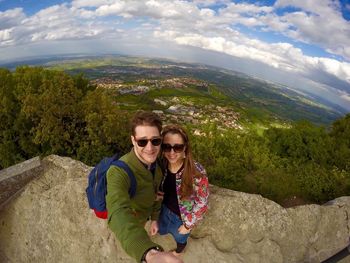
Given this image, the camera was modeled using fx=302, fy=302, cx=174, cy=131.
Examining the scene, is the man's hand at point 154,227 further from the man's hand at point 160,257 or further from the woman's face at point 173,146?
the man's hand at point 160,257

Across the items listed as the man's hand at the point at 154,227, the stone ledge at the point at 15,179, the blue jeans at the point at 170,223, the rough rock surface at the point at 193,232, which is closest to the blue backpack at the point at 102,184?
the blue jeans at the point at 170,223

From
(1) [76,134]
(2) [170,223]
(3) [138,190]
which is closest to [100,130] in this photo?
(1) [76,134]

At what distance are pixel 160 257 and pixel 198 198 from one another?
2.59 meters

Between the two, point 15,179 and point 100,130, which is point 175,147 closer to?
point 15,179

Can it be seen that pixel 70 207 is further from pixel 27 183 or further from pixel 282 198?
pixel 282 198

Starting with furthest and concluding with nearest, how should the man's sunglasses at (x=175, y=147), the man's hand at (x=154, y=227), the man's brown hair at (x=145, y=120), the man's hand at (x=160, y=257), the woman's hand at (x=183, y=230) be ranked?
the man's hand at (x=154, y=227) < the woman's hand at (x=183, y=230) < the man's sunglasses at (x=175, y=147) < the man's brown hair at (x=145, y=120) < the man's hand at (x=160, y=257)

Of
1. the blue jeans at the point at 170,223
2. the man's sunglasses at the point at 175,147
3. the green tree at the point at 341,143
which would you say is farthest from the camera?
the green tree at the point at 341,143

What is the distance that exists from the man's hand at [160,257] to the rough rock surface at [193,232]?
3.92 m

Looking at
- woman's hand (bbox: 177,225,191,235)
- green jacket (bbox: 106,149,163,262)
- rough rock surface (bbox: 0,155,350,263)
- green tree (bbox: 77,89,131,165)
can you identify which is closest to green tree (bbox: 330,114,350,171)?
green tree (bbox: 77,89,131,165)

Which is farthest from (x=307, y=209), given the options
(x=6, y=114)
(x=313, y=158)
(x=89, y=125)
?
(x=313, y=158)

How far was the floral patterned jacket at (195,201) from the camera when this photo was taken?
4.77 metres

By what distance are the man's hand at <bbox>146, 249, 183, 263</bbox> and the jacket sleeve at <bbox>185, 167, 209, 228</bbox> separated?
236cm

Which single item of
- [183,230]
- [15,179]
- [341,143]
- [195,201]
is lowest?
[341,143]

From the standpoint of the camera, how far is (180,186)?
4.72 meters
